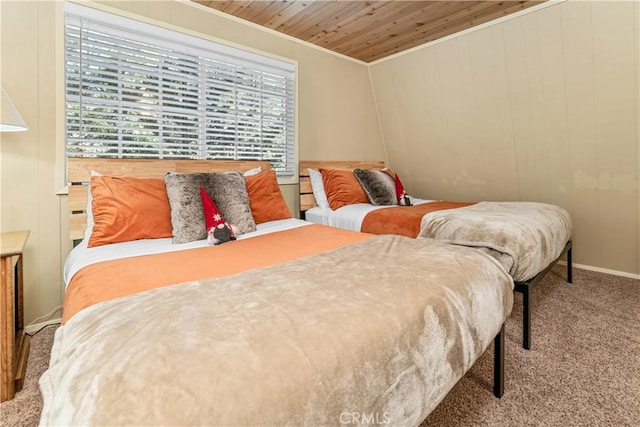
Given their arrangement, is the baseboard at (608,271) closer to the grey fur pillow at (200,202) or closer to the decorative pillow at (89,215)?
the grey fur pillow at (200,202)

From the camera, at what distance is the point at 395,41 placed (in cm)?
332

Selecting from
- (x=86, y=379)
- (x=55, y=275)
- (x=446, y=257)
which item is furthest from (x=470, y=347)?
(x=55, y=275)

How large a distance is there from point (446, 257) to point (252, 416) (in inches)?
40.5

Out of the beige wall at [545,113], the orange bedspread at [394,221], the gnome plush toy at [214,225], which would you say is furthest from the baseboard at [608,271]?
the gnome plush toy at [214,225]

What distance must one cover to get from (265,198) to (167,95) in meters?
1.13

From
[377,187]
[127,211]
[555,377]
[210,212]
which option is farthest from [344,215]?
[555,377]

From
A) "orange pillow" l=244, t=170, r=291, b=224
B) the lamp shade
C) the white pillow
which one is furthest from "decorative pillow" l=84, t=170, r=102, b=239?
the white pillow

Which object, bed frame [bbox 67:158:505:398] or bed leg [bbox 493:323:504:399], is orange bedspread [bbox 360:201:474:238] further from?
bed frame [bbox 67:158:505:398]

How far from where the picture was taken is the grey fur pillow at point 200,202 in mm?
1849

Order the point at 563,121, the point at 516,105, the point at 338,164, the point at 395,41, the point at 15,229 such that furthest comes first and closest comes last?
the point at 338,164 < the point at 395,41 < the point at 516,105 < the point at 563,121 < the point at 15,229

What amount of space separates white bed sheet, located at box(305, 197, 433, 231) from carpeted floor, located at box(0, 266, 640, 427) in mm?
1322

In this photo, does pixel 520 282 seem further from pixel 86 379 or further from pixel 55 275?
pixel 55 275

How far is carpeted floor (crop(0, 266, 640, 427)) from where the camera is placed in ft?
4.30

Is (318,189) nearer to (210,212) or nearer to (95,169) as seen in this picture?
(210,212)
